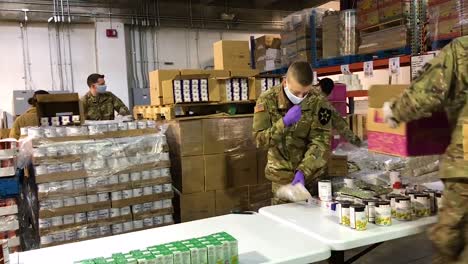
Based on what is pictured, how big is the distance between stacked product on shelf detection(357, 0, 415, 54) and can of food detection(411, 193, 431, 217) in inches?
91.2

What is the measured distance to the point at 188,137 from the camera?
403 centimetres

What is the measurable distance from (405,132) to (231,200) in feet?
9.06

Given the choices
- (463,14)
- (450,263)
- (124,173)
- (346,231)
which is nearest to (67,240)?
(124,173)

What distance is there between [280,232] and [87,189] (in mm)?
2292

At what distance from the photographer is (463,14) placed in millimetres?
3287

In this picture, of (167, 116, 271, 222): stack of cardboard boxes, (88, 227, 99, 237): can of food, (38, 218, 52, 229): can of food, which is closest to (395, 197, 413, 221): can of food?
(167, 116, 271, 222): stack of cardboard boxes

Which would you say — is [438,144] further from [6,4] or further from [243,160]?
[6,4]

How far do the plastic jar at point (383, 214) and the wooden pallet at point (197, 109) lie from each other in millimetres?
2700

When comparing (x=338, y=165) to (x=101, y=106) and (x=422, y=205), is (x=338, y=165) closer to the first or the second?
(x=422, y=205)

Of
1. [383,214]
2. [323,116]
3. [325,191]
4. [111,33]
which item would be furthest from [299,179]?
[111,33]

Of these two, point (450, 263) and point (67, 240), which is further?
point (67, 240)

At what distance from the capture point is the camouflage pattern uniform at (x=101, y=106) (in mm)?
5379

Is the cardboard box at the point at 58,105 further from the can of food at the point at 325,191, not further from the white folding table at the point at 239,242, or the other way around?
the can of food at the point at 325,191

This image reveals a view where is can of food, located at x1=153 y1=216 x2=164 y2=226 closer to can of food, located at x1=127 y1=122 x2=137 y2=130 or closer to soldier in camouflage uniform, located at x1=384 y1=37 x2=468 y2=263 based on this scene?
can of food, located at x1=127 y1=122 x2=137 y2=130
